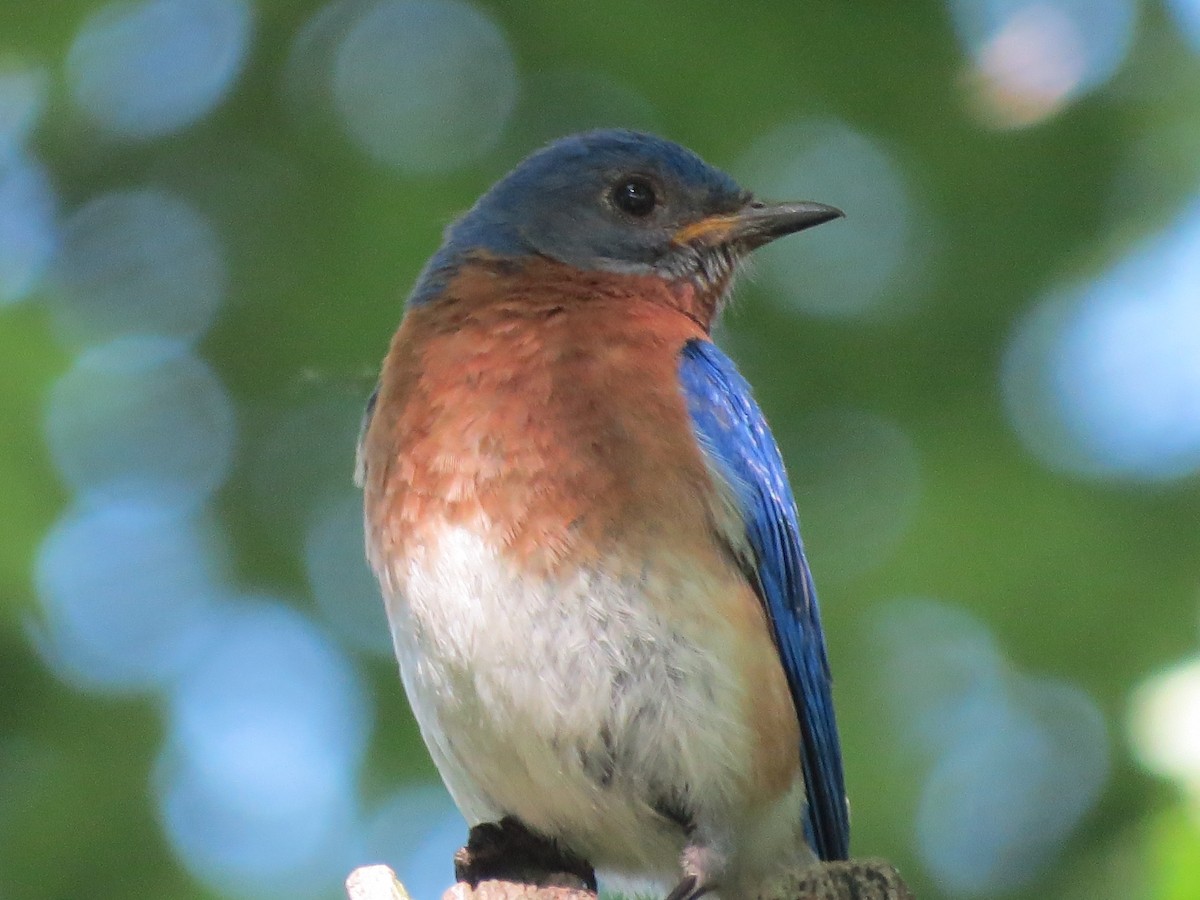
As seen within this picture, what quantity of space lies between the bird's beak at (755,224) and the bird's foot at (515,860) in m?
2.12

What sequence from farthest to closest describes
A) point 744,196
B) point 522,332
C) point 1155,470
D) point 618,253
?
1. point 1155,470
2. point 744,196
3. point 618,253
4. point 522,332

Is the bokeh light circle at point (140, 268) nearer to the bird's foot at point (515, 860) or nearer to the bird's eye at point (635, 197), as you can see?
the bird's eye at point (635, 197)

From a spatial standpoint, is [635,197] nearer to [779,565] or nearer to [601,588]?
[779,565]

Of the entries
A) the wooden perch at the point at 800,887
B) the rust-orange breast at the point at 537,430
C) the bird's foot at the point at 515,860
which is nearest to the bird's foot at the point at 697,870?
the bird's foot at the point at 515,860

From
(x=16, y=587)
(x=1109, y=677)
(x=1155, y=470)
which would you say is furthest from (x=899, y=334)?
(x=16, y=587)

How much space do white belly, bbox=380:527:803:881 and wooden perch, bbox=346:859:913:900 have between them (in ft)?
1.71

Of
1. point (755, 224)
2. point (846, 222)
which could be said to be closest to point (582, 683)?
point (755, 224)

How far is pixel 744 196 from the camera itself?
6.07 metres

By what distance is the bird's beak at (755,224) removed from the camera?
19.2ft

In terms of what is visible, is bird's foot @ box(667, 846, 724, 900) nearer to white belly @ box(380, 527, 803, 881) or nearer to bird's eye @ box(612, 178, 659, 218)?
white belly @ box(380, 527, 803, 881)

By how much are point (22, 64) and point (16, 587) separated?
84.7 inches

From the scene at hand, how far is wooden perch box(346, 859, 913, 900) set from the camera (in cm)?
364

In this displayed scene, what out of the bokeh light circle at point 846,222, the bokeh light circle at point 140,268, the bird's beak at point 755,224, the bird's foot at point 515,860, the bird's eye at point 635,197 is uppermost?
the bokeh light circle at point 140,268

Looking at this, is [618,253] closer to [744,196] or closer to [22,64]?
[744,196]
